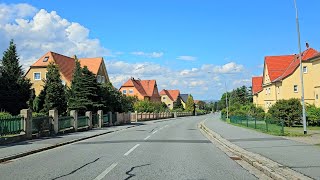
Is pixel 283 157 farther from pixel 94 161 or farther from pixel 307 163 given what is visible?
pixel 94 161

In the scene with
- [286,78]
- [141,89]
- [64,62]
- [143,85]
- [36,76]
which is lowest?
[286,78]

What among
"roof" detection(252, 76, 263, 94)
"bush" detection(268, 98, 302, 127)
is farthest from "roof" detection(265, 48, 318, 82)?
"bush" detection(268, 98, 302, 127)

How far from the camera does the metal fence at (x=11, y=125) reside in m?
20.2

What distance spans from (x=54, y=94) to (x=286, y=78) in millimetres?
32658

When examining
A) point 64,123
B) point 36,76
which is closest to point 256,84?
point 36,76

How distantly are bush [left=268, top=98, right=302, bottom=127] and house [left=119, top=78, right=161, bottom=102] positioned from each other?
2922 inches

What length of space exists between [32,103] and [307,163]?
3905 centimetres

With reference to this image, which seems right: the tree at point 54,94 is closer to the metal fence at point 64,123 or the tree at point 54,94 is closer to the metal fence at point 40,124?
the metal fence at point 64,123

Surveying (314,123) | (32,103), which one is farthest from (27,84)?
(314,123)

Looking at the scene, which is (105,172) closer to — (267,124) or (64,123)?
(267,124)

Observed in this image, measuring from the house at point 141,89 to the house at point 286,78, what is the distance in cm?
4689

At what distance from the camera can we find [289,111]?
121 feet

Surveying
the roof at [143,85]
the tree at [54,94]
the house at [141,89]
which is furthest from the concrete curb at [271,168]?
the roof at [143,85]

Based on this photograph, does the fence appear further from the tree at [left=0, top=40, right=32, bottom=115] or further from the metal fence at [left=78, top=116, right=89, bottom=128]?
the tree at [left=0, top=40, right=32, bottom=115]
